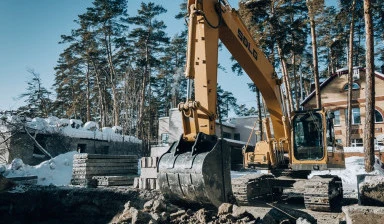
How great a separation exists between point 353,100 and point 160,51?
1949 cm

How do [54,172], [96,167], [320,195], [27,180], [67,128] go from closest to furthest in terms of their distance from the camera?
[320,195] < [96,167] < [27,180] < [54,172] < [67,128]

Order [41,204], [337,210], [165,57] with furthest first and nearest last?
[165,57]
[41,204]
[337,210]

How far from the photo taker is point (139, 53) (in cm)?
3231

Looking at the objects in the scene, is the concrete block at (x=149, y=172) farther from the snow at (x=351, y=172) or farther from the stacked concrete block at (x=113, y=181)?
the snow at (x=351, y=172)

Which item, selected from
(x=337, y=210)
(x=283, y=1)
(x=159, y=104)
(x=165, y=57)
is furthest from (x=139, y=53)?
(x=337, y=210)

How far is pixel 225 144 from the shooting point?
468 cm

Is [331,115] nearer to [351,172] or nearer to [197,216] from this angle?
[197,216]

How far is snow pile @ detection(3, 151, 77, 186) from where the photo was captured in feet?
43.0

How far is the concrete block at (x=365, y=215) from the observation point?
3848mm

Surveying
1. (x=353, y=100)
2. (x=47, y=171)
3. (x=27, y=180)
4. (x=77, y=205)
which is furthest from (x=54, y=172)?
(x=353, y=100)

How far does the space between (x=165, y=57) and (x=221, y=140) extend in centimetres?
3285

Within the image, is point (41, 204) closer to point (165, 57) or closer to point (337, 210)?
point (337, 210)

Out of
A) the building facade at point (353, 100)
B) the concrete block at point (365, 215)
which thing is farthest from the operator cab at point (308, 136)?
the building facade at point (353, 100)

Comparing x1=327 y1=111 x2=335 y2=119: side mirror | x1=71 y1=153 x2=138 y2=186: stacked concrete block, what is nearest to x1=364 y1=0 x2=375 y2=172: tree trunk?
x1=327 y1=111 x2=335 y2=119: side mirror
